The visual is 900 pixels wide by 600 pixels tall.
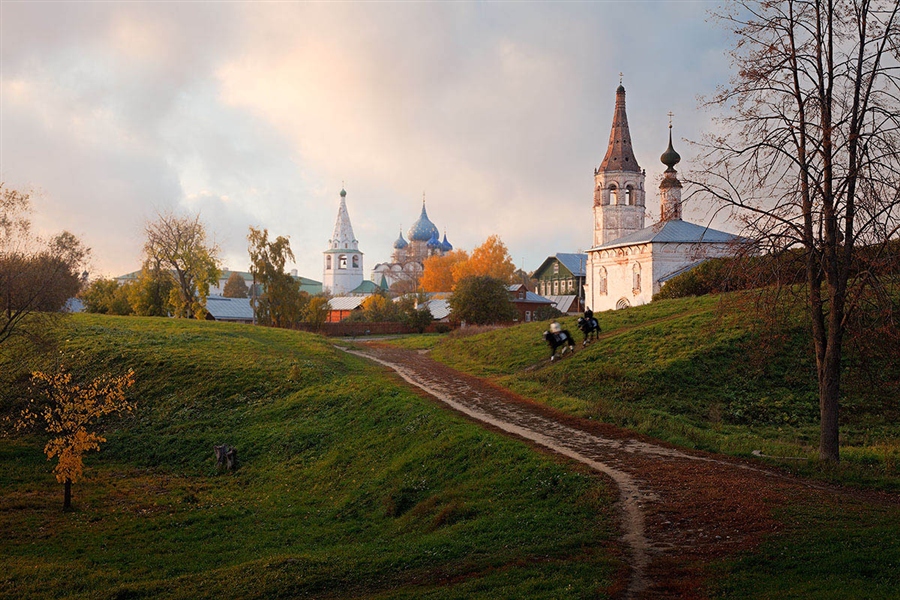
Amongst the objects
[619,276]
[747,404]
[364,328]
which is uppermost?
[619,276]

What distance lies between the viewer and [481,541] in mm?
10828

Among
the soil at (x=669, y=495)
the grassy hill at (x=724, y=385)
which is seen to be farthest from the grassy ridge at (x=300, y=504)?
the grassy hill at (x=724, y=385)

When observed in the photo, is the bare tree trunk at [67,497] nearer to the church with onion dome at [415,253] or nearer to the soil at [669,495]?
the soil at [669,495]

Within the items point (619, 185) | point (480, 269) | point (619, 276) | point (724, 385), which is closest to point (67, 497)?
point (724, 385)

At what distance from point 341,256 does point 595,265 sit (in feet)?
286

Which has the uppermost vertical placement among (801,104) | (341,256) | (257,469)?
(341,256)

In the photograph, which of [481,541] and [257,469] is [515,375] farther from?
[481,541]

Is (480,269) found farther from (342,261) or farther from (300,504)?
(300,504)

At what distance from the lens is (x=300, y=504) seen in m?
16.8

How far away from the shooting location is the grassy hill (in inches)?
618

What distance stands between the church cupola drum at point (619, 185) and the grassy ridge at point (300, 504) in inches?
2002

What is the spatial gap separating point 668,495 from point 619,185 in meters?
65.2

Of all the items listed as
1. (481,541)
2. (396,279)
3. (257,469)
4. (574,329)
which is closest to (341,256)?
(396,279)

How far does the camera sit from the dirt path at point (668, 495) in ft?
29.7
